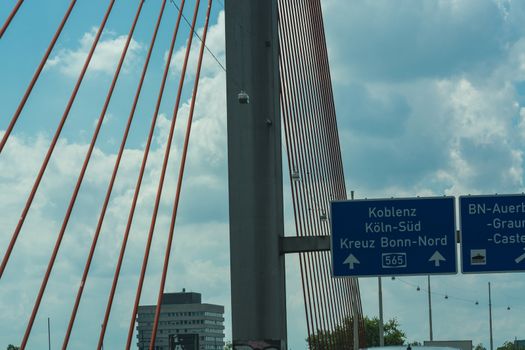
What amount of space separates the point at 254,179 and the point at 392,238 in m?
3.78

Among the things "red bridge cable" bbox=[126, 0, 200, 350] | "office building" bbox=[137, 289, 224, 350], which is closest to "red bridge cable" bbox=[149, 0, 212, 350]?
"red bridge cable" bbox=[126, 0, 200, 350]

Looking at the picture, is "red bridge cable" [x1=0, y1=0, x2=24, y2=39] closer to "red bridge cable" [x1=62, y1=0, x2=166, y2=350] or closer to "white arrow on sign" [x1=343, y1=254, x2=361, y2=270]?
"red bridge cable" [x1=62, y1=0, x2=166, y2=350]

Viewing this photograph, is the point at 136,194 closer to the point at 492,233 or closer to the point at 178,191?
the point at 178,191

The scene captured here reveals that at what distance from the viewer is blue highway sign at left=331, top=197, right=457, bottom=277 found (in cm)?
2312

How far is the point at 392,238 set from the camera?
23.2 metres

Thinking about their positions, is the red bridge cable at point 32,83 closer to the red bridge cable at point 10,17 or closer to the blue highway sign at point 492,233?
the red bridge cable at point 10,17

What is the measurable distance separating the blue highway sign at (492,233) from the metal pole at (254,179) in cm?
413

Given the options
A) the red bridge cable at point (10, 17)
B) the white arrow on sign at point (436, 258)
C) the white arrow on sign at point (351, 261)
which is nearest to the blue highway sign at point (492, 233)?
the white arrow on sign at point (436, 258)

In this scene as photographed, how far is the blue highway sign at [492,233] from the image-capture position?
2333cm

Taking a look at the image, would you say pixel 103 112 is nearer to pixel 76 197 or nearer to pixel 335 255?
pixel 76 197

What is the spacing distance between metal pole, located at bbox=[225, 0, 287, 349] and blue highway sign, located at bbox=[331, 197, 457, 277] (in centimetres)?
215

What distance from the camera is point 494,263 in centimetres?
2338

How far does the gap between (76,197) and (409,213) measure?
876cm

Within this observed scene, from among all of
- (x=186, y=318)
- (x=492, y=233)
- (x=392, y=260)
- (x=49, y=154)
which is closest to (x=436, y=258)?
(x=392, y=260)
